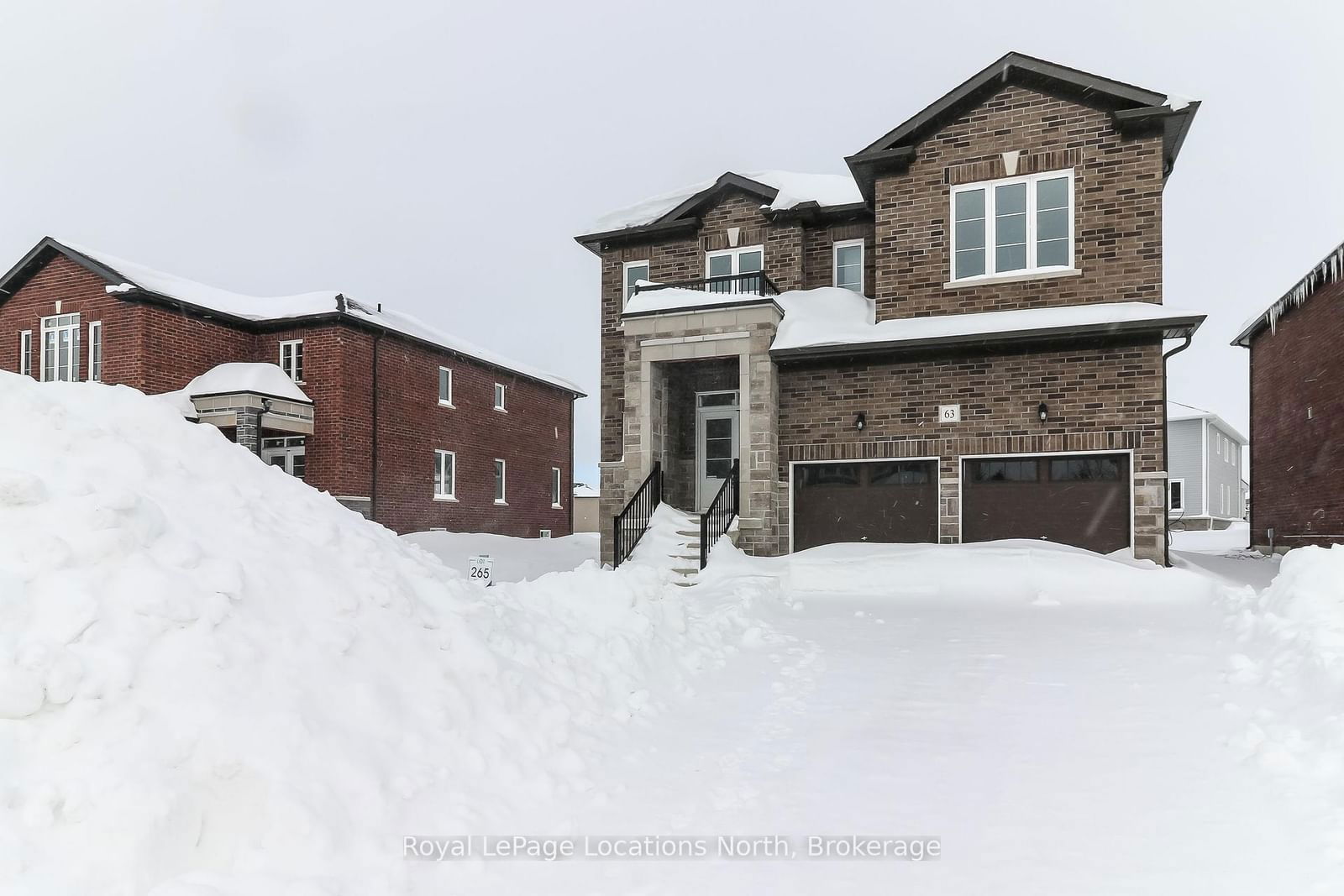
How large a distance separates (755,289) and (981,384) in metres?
5.04

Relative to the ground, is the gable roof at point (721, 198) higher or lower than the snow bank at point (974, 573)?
higher

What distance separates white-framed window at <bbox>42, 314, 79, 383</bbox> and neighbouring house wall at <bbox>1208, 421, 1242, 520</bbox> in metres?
41.0

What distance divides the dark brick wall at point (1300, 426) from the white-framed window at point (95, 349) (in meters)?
27.3

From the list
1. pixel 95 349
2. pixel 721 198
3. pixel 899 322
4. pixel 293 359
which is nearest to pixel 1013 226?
pixel 899 322

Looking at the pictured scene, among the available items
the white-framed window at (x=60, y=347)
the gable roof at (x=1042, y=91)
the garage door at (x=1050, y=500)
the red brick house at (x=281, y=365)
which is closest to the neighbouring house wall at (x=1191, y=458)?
the gable roof at (x=1042, y=91)

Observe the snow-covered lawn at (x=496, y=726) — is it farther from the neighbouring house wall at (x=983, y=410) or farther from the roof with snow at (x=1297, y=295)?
the roof with snow at (x=1297, y=295)

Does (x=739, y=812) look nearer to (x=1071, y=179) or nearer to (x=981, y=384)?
A: (x=981, y=384)

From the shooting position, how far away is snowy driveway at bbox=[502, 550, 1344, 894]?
3.67m

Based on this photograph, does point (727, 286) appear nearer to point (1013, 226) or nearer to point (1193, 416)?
point (1013, 226)

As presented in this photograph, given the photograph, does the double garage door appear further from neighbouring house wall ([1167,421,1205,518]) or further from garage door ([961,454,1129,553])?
neighbouring house wall ([1167,421,1205,518])

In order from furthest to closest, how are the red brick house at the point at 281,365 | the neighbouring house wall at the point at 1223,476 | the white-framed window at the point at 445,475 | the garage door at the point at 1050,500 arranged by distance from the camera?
the neighbouring house wall at the point at 1223,476
the white-framed window at the point at 445,475
the red brick house at the point at 281,365
the garage door at the point at 1050,500

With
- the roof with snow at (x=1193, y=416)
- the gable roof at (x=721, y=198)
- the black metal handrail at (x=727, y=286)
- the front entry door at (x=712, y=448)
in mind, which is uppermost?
the gable roof at (x=721, y=198)

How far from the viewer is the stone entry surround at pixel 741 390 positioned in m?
13.2

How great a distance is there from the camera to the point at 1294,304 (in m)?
17.0
